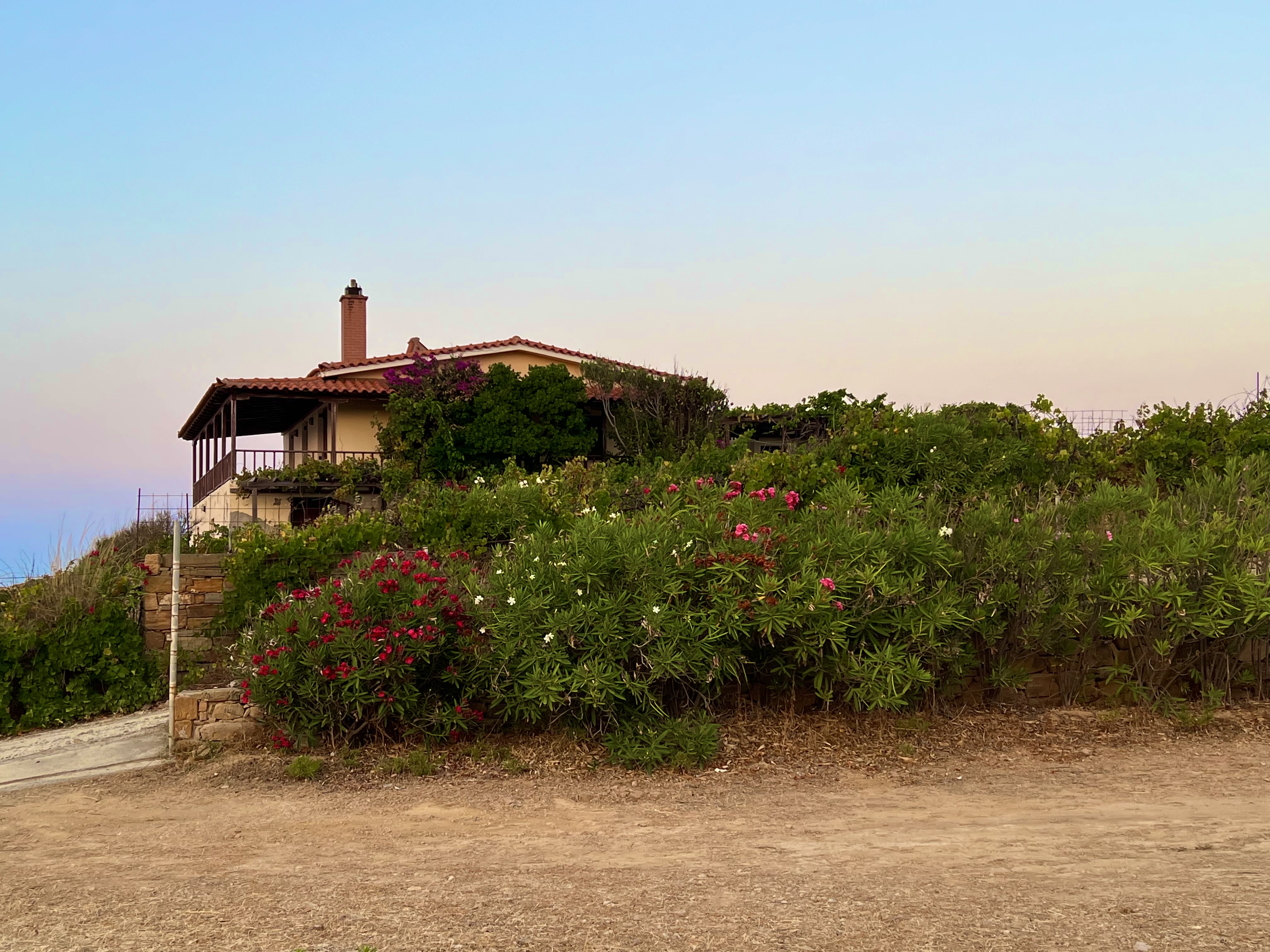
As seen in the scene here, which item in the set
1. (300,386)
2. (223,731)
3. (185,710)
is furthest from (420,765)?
(300,386)

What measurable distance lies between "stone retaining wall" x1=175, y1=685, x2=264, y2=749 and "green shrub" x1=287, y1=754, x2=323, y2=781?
1074mm

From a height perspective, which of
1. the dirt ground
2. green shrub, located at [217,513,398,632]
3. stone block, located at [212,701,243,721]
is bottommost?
the dirt ground

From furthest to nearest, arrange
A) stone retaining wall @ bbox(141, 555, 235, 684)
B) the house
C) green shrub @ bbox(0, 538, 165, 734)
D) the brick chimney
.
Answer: the brick chimney
the house
stone retaining wall @ bbox(141, 555, 235, 684)
green shrub @ bbox(0, 538, 165, 734)

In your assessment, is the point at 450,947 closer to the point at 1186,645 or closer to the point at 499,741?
the point at 499,741

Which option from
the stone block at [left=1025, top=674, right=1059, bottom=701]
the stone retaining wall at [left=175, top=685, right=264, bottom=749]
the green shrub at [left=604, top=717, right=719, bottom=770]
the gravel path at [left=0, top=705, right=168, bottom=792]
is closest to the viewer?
the green shrub at [left=604, top=717, right=719, bottom=770]

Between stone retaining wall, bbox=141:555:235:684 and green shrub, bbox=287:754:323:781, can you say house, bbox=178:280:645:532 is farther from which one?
green shrub, bbox=287:754:323:781

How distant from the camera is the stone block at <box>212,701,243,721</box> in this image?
30.5 ft

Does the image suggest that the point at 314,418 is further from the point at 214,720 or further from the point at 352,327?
the point at 214,720

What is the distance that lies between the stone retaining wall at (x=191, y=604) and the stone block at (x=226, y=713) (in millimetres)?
2255

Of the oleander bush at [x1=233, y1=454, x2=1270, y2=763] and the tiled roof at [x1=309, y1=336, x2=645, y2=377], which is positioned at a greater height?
the tiled roof at [x1=309, y1=336, x2=645, y2=377]

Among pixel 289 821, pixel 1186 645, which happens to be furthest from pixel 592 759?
pixel 1186 645

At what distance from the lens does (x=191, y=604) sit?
1170 cm

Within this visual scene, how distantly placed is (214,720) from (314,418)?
18565mm

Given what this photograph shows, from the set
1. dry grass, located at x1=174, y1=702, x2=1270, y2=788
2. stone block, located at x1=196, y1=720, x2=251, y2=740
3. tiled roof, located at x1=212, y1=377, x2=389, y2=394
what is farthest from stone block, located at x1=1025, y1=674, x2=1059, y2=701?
tiled roof, located at x1=212, y1=377, x2=389, y2=394
